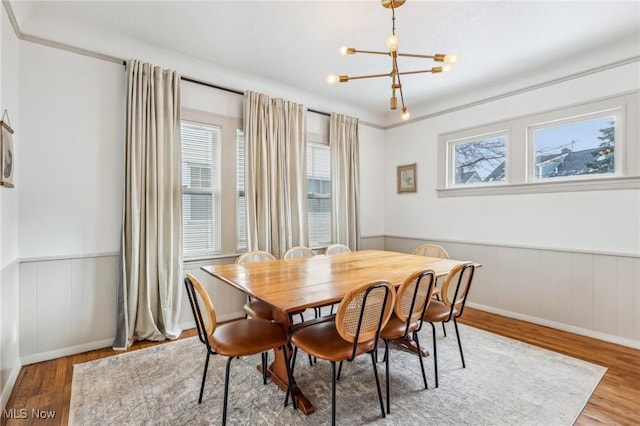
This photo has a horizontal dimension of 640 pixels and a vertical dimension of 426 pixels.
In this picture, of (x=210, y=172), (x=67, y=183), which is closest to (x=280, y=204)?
(x=210, y=172)

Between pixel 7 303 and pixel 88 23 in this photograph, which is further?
pixel 88 23

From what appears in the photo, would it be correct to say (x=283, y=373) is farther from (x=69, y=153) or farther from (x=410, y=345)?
(x=69, y=153)

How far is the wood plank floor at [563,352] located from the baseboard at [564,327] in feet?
0.23

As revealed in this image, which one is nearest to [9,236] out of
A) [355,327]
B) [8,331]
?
[8,331]

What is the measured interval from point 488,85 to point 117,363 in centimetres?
486

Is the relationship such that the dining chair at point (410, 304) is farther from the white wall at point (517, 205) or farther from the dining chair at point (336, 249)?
the white wall at point (517, 205)

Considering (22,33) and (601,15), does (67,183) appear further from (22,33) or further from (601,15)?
(601,15)

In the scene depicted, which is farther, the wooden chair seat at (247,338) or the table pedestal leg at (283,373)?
the table pedestal leg at (283,373)

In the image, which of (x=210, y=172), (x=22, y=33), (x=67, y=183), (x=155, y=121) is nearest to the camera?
(x=22, y=33)

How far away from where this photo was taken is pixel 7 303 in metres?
2.07

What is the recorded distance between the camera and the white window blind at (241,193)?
3.58 m

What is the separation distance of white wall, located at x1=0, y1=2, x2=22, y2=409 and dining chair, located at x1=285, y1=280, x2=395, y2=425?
74.4 inches

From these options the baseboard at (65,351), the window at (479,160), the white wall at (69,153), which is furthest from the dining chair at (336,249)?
the baseboard at (65,351)

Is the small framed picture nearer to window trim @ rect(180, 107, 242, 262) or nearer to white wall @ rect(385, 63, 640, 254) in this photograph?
white wall @ rect(385, 63, 640, 254)
